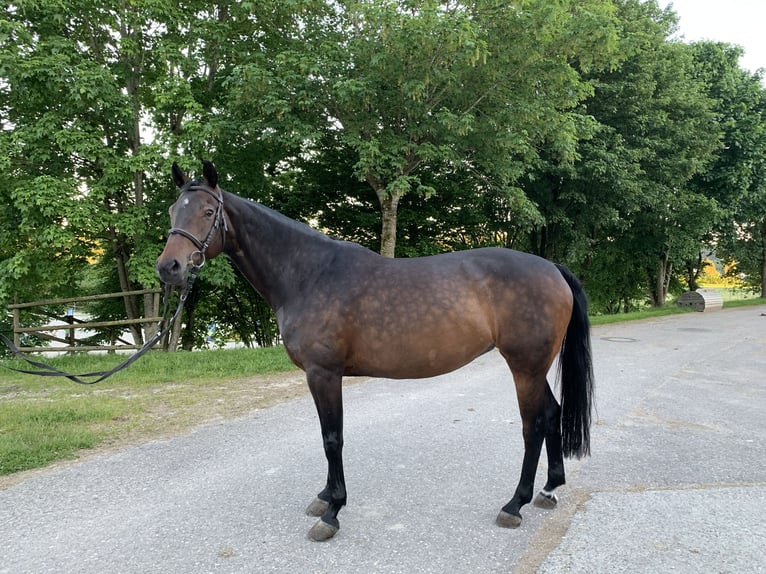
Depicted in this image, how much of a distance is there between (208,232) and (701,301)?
21.7 metres

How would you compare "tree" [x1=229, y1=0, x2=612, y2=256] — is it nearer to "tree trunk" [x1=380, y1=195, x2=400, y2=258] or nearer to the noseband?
"tree trunk" [x1=380, y1=195, x2=400, y2=258]

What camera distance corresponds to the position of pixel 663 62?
16.0 m

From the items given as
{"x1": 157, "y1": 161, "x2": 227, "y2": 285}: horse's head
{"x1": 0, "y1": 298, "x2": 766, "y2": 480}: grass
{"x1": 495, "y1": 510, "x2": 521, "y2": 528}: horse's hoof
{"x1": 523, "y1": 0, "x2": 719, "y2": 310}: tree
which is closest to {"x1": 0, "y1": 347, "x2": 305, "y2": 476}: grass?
{"x1": 0, "y1": 298, "x2": 766, "y2": 480}: grass

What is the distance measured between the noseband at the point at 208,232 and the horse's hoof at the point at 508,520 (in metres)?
2.43

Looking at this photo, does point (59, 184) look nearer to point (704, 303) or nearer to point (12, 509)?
point (12, 509)

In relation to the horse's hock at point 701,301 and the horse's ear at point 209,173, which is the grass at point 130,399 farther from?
the horse's hock at point 701,301

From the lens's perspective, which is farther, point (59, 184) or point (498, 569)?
point (59, 184)

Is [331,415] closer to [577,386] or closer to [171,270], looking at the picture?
[171,270]

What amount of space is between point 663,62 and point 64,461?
64.0 ft

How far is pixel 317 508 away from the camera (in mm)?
3061

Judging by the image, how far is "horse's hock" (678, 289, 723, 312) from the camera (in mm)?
19208

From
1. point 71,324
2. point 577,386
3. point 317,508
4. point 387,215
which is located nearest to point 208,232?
point 317,508

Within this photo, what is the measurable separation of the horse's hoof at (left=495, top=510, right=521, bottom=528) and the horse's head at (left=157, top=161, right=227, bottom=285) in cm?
244

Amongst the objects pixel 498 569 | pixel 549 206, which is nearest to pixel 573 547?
pixel 498 569
